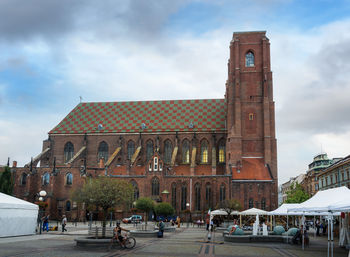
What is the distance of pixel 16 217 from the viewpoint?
3059 centimetres

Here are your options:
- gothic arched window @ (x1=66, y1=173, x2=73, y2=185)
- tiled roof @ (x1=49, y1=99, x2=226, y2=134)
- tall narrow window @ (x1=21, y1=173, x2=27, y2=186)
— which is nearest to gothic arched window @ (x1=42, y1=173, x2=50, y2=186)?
gothic arched window @ (x1=66, y1=173, x2=73, y2=185)

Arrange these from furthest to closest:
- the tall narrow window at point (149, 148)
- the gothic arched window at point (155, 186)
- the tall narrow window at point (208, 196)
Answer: the tall narrow window at point (149, 148)
the gothic arched window at point (155, 186)
the tall narrow window at point (208, 196)

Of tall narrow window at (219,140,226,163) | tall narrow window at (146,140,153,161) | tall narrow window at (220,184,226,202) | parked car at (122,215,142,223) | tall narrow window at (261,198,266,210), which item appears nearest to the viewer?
parked car at (122,215,142,223)

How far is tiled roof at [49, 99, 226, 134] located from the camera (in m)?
68.4

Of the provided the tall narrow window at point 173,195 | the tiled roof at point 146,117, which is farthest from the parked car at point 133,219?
the tiled roof at point 146,117

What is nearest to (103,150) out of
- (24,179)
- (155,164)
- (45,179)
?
(45,179)

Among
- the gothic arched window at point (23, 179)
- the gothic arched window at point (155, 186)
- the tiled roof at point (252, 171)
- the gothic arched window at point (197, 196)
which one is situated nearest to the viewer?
the tiled roof at point (252, 171)

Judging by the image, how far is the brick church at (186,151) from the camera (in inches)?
2279

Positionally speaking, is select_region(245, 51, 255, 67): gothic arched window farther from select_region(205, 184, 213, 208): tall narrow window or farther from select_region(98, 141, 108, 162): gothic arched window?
select_region(98, 141, 108, 162): gothic arched window

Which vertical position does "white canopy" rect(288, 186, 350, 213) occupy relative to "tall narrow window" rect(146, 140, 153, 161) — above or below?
below

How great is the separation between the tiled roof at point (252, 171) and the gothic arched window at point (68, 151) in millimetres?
30205

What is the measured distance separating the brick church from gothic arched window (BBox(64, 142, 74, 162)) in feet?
0.60

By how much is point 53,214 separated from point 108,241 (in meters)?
40.0

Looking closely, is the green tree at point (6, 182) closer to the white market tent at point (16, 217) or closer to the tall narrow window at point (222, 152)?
the white market tent at point (16, 217)
